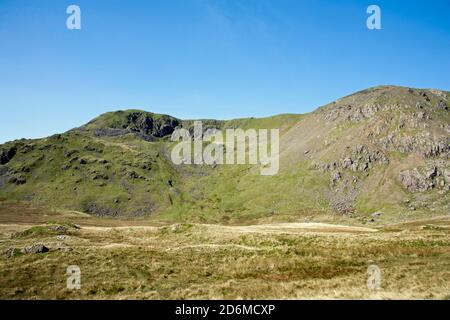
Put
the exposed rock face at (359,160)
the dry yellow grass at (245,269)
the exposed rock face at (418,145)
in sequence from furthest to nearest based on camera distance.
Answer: the exposed rock face at (359,160), the exposed rock face at (418,145), the dry yellow grass at (245,269)

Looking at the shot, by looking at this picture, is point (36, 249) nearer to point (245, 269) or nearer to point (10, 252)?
point (10, 252)

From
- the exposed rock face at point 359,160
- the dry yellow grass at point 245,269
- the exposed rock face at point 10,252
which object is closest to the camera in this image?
the dry yellow grass at point 245,269

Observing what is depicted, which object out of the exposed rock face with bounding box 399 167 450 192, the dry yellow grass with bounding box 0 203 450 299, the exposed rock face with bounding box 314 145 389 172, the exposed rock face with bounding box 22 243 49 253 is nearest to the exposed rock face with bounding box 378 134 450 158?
the exposed rock face with bounding box 314 145 389 172

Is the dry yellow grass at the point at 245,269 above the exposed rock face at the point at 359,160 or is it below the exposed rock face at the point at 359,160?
below

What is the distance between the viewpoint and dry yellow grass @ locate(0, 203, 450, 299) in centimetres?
2567

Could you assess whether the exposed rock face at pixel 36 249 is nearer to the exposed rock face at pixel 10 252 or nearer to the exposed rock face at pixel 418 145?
the exposed rock face at pixel 10 252

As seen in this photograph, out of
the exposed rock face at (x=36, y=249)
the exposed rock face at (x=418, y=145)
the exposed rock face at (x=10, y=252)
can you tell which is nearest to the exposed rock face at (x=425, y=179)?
the exposed rock face at (x=418, y=145)

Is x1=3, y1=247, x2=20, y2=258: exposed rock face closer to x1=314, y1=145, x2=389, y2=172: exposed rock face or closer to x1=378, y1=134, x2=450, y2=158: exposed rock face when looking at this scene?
x1=314, y1=145, x2=389, y2=172: exposed rock face

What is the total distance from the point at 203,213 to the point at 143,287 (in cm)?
17259

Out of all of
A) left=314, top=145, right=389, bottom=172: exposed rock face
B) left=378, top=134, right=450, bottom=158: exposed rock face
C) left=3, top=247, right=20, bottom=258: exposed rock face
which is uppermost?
left=378, top=134, right=450, bottom=158: exposed rock face

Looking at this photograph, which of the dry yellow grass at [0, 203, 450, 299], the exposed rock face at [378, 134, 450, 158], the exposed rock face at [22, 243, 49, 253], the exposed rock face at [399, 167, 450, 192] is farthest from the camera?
the exposed rock face at [378, 134, 450, 158]

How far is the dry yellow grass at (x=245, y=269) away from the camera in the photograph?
2567 cm

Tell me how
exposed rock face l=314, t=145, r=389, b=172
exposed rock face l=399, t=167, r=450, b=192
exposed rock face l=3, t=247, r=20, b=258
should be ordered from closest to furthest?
exposed rock face l=3, t=247, r=20, b=258 < exposed rock face l=399, t=167, r=450, b=192 < exposed rock face l=314, t=145, r=389, b=172
